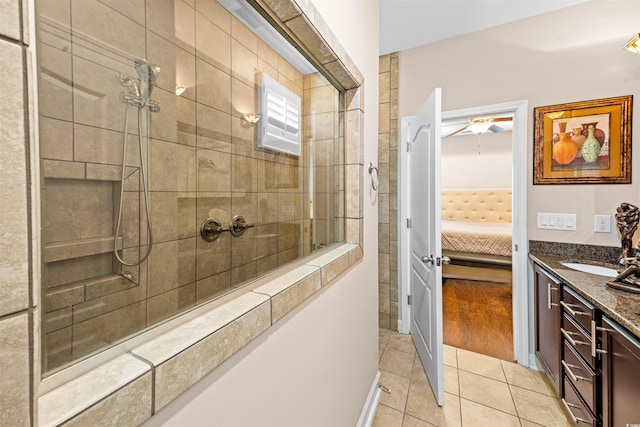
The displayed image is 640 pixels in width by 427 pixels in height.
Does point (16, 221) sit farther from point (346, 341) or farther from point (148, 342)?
point (346, 341)

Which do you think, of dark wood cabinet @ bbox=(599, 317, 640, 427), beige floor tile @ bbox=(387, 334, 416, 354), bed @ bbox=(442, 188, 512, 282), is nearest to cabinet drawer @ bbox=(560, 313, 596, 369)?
dark wood cabinet @ bbox=(599, 317, 640, 427)

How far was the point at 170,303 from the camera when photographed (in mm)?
700

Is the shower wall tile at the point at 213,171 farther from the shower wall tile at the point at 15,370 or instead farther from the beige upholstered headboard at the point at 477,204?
the beige upholstered headboard at the point at 477,204

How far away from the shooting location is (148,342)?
0.53m

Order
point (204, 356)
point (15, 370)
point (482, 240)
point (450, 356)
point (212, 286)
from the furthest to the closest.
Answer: point (482, 240), point (450, 356), point (212, 286), point (204, 356), point (15, 370)

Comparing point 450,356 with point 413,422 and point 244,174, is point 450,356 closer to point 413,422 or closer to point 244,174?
point 413,422

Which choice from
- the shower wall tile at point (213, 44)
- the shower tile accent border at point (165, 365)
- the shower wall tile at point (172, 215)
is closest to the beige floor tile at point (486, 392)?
the shower tile accent border at point (165, 365)

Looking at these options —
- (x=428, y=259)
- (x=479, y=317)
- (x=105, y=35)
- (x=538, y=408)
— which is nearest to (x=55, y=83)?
(x=105, y=35)

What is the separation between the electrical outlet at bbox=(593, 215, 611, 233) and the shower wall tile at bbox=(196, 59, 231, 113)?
2.58m

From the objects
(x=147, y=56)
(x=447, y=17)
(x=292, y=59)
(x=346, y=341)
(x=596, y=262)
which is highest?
(x=447, y=17)

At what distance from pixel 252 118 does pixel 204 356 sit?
3.42ft

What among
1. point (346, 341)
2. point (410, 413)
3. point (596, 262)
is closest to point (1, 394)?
point (346, 341)

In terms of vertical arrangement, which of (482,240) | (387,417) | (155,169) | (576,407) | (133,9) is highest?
(133,9)

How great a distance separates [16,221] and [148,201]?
0.62 m
